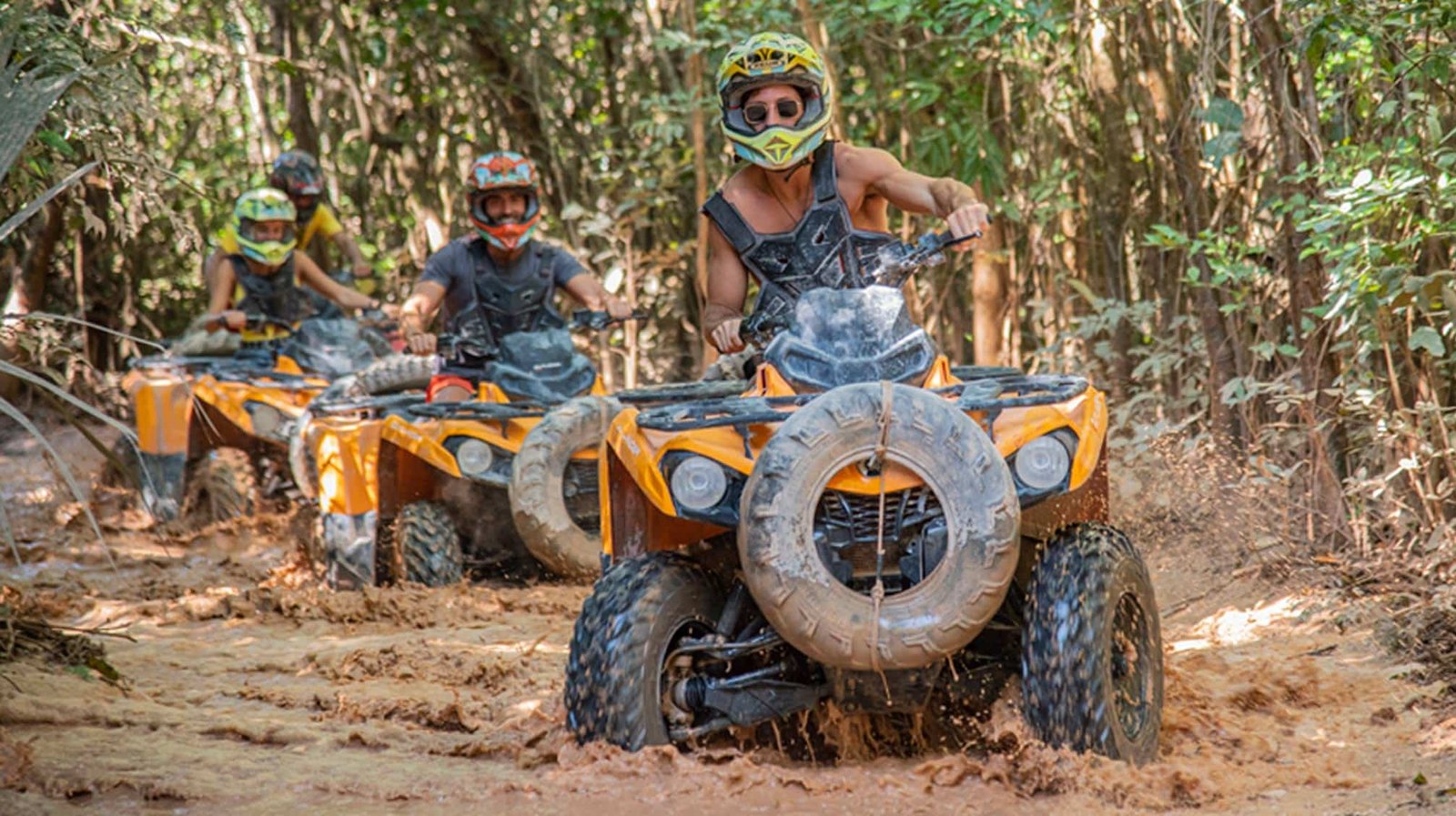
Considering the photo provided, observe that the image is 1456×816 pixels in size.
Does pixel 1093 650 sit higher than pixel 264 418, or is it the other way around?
pixel 264 418

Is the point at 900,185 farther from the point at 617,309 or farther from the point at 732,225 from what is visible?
the point at 617,309

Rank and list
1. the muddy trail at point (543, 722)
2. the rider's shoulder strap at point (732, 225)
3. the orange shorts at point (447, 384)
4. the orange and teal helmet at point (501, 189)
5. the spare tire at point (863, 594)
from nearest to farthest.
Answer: the spare tire at point (863, 594)
the muddy trail at point (543, 722)
the rider's shoulder strap at point (732, 225)
the orange and teal helmet at point (501, 189)
the orange shorts at point (447, 384)

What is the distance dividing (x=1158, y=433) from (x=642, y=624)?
448 centimetres

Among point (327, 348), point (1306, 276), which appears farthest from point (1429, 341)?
point (327, 348)

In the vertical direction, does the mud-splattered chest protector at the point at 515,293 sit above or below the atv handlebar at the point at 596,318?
above

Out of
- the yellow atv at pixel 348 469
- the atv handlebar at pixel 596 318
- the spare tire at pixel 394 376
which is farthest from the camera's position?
the spare tire at pixel 394 376

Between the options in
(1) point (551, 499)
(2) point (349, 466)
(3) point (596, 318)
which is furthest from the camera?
(3) point (596, 318)

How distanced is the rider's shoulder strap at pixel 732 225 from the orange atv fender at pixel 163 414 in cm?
658

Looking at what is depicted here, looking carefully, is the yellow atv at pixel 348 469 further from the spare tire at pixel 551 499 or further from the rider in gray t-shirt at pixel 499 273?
the spare tire at pixel 551 499

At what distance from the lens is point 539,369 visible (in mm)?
8773

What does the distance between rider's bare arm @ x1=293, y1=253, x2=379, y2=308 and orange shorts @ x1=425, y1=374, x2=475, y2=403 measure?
228cm

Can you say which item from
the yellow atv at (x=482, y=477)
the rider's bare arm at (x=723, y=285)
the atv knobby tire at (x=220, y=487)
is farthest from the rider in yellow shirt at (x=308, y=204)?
the rider's bare arm at (x=723, y=285)

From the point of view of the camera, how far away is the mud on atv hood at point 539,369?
A: 8.71 metres

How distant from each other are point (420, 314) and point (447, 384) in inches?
18.8
